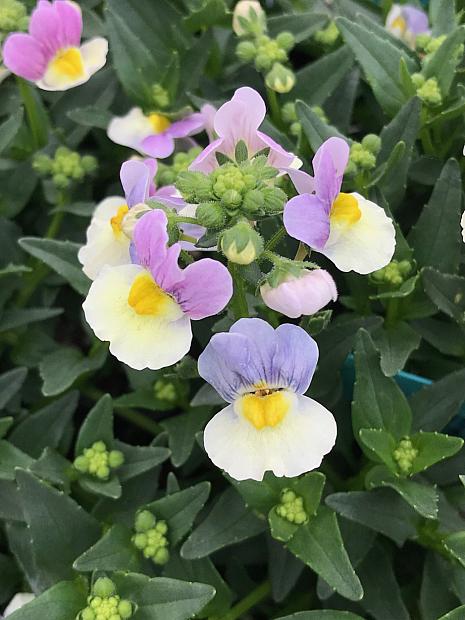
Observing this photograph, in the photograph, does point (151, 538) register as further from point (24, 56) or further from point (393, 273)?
point (24, 56)

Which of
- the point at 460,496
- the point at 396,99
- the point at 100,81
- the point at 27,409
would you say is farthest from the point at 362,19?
the point at 27,409

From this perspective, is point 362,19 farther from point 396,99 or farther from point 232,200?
point 232,200

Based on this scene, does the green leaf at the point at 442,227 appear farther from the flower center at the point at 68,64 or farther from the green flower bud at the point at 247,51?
the flower center at the point at 68,64

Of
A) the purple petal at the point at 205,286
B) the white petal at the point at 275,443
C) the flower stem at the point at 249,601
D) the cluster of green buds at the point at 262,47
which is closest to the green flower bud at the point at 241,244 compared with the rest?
the purple petal at the point at 205,286

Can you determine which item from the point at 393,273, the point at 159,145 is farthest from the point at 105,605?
the point at 159,145

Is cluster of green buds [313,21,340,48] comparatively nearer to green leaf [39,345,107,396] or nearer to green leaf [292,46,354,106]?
green leaf [292,46,354,106]
